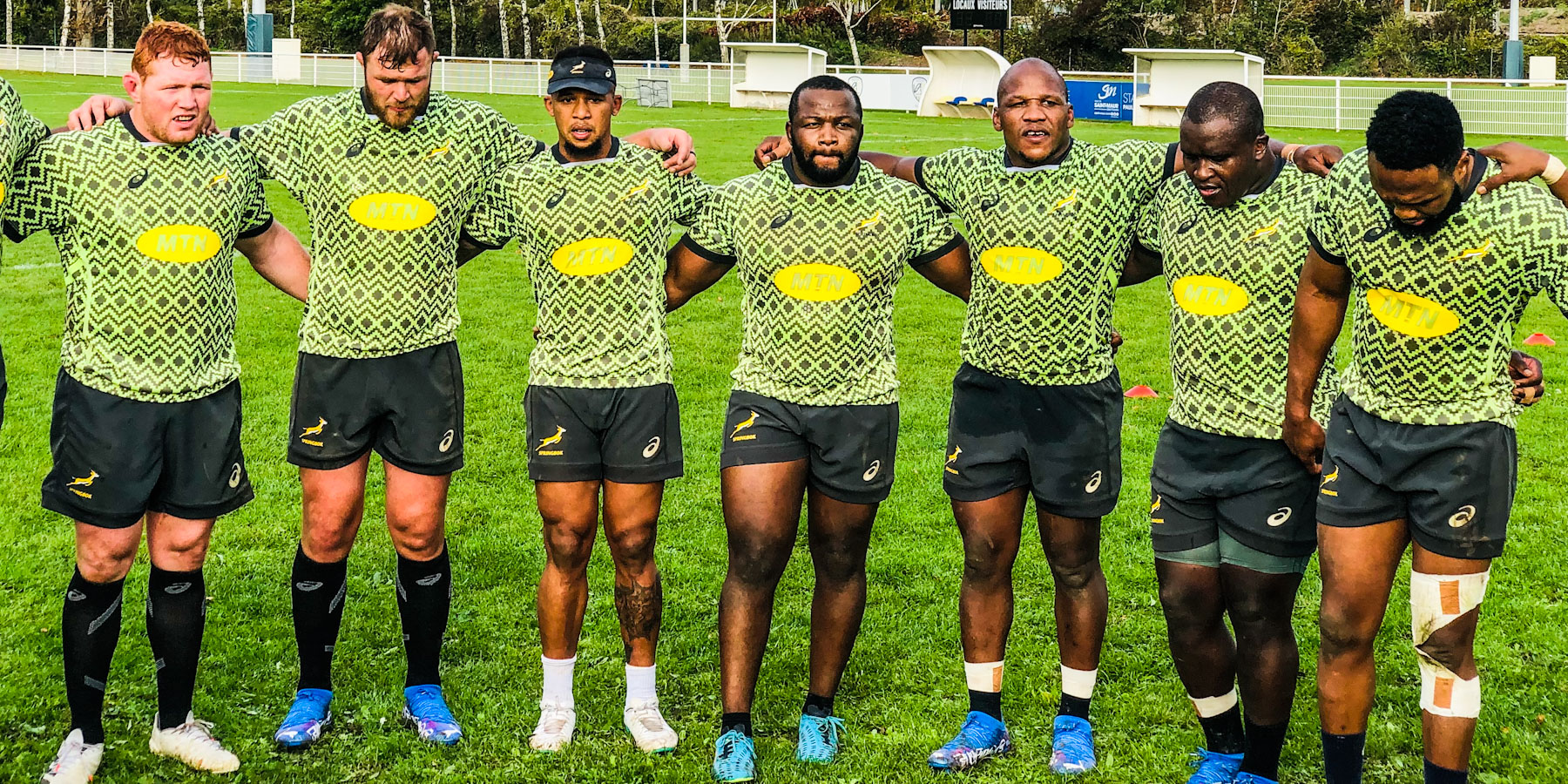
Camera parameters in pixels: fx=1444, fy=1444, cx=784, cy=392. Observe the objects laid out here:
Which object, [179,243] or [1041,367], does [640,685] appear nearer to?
[1041,367]

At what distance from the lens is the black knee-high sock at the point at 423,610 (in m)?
5.59

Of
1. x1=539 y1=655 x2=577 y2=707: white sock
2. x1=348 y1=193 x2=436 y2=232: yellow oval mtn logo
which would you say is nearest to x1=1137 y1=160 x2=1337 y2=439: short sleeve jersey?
x1=539 y1=655 x2=577 y2=707: white sock

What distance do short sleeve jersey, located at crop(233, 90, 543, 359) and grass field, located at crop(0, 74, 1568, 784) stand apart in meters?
1.56

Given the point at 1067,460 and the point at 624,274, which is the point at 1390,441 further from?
the point at 624,274

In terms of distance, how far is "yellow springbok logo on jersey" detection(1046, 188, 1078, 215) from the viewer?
511 centimetres

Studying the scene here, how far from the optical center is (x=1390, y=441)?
4.36m

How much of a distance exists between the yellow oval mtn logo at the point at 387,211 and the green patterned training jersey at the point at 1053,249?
78.2 inches

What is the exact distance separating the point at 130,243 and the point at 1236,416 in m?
3.78

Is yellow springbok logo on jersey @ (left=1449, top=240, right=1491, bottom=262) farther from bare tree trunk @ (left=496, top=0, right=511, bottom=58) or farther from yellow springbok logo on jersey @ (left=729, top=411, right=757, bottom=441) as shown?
bare tree trunk @ (left=496, top=0, right=511, bottom=58)

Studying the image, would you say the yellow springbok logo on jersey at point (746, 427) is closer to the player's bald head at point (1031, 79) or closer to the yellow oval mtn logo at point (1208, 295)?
the player's bald head at point (1031, 79)

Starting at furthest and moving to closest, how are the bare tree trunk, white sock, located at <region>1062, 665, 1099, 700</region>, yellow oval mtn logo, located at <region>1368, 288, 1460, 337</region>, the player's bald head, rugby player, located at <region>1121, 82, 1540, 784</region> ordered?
the bare tree trunk
white sock, located at <region>1062, 665, 1099, 700</region>
the player's bald head
rugby player, located at <region>1121, 82, 1540, 784</region>
yellow oval mtn logo, located at <region>1368, 288, 1460, 337</region>

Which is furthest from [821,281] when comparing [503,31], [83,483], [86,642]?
[503,31]

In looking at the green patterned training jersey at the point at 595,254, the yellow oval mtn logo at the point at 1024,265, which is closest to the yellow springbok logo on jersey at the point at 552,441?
the green patterned training jersey at the point at 595,254

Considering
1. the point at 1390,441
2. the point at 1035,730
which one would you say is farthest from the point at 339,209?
the point at 1390,441
